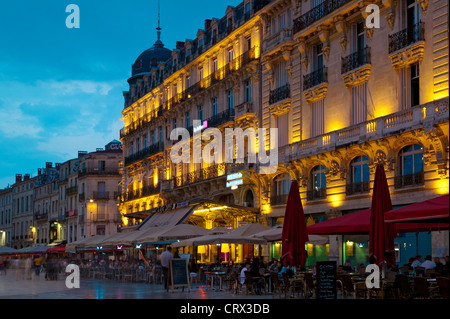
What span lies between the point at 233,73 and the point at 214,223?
393 inches

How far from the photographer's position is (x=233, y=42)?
133 ft

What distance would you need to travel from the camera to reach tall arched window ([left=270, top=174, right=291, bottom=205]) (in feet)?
112

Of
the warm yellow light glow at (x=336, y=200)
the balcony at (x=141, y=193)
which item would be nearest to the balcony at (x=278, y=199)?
the warm yellow light glow at (x=336, y=200)

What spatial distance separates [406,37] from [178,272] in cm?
1246

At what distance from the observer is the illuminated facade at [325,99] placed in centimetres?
2488

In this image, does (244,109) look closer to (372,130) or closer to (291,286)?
(372,130)

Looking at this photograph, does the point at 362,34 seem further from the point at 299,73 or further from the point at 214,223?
the point at 214,223

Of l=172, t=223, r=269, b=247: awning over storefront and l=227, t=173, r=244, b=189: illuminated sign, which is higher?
l=227, t=173, r=244, b=189: illuminated sign

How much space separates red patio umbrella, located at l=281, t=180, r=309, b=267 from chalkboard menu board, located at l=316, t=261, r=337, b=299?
2.00m

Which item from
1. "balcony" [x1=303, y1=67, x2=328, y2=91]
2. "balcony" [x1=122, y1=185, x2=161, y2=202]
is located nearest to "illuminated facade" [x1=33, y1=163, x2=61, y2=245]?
"balcony" [x1=122, y1=185, x2=161, y2=202]

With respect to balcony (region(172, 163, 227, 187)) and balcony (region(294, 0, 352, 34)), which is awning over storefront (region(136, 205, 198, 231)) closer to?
balcony (region(172, 163, 227, 187))

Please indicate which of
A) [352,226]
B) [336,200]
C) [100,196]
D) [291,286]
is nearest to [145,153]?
[100,196]

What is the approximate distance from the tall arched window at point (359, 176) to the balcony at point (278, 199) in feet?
18.3

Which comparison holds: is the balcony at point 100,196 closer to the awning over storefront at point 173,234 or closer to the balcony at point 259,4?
the balcony at point 259,4
